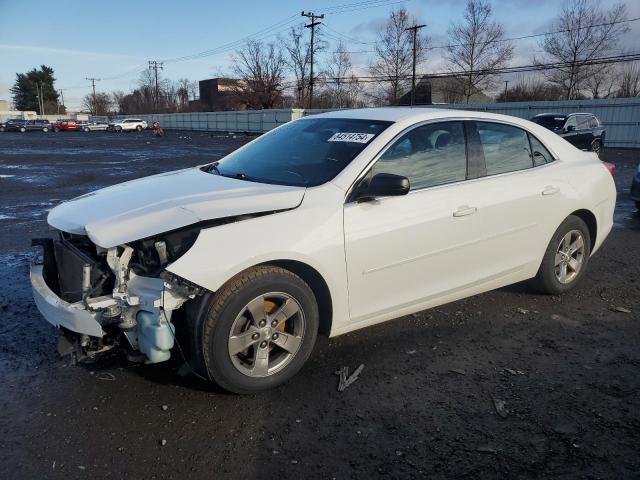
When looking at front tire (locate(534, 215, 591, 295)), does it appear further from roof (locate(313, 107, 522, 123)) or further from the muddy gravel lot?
roof (locate(313, 107, 522, 123))

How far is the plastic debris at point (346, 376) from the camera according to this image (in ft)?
11.0

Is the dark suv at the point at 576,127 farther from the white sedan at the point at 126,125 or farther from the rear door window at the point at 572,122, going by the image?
the white sedan at the point at 126,125

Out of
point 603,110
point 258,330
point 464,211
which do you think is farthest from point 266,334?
point 603,110

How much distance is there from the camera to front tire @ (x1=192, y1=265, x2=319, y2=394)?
2.95 meters

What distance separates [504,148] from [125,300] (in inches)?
127

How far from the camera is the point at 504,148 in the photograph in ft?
14.6

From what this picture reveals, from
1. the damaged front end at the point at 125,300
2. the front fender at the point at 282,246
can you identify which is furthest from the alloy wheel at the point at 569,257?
the damaged front end at the point at 125,300

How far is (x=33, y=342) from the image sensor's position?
3926 mm

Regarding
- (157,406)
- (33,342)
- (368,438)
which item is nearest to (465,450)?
(368,438)

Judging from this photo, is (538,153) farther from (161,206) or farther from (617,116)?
(617,116)

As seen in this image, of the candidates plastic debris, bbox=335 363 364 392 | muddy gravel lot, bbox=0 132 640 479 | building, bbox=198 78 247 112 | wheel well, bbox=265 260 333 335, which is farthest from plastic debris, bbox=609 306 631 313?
building, bbox=198 78 247 112

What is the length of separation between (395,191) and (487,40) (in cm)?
5213

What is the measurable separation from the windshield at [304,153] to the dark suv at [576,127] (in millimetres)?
15199

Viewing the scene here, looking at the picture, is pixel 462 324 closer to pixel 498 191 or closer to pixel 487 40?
pixel 498 191
